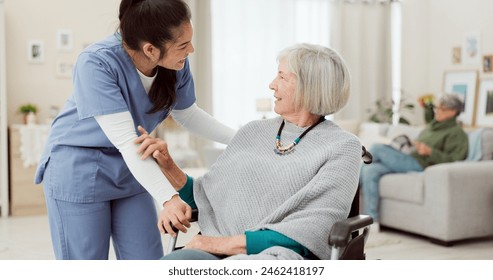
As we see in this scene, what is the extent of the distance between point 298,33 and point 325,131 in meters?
4.91

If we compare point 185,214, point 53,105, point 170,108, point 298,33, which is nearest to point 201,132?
point 170,108

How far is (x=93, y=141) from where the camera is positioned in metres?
1.76

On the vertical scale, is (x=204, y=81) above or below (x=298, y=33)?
below

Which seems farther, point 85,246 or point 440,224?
point 440,224

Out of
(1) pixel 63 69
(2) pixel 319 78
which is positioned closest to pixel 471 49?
(1) pixel 63 69

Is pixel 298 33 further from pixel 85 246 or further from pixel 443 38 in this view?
pixel 85 246

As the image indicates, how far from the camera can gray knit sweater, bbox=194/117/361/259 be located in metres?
1.67

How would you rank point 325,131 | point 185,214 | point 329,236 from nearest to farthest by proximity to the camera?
point 329,236, point 185,214, point 325,131

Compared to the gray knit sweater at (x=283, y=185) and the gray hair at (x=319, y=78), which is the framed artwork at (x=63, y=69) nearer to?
the gray knit sweater at (x=283, y=185)

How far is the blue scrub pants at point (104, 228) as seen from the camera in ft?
5.81

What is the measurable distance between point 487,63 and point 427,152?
1972 millimetres

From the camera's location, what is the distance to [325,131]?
1.79 m

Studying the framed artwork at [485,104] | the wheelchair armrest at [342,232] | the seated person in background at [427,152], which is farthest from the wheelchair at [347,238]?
the framed artwork at [485,104]

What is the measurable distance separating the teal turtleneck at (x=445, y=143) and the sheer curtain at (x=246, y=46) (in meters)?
2.11
